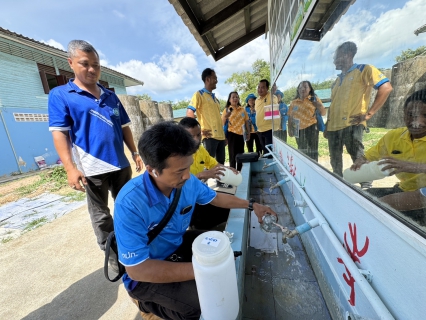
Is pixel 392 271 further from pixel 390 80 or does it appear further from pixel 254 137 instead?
pixel 254 137

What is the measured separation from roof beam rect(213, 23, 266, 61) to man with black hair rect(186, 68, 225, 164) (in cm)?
288

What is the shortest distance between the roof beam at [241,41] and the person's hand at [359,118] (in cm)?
572

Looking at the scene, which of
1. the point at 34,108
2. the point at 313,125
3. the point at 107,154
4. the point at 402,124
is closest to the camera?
the point at 402,124

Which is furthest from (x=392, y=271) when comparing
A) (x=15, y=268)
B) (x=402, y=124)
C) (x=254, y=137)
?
(x=254, y=137)

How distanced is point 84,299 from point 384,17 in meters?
2.90

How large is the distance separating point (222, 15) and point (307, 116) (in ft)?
11.1

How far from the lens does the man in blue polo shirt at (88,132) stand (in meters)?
1.73

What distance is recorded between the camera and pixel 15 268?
2500 mm

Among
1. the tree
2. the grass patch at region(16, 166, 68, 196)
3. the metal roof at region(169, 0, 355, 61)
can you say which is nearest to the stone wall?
the metal roof at region(169, 0, 355, 61)

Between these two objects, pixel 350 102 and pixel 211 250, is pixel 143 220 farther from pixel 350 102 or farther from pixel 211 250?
pixel 350 102

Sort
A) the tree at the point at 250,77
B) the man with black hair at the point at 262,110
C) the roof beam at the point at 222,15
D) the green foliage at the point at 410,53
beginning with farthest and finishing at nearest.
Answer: the tree at the point at 250,77 → the man with black hair at the point at 262,110 → the roof beam at the point at 222,15 → the green foliage at the point at 410,53

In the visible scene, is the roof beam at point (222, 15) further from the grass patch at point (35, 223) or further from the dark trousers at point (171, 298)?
the grass patch at point (35, 223)

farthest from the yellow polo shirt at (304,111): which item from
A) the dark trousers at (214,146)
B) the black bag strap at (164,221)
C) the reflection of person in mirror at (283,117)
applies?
the dark trousers at (214,146)

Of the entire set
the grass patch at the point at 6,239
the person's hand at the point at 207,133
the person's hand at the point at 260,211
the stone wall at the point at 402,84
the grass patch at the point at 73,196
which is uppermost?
the stone wall at the point at 402,84
